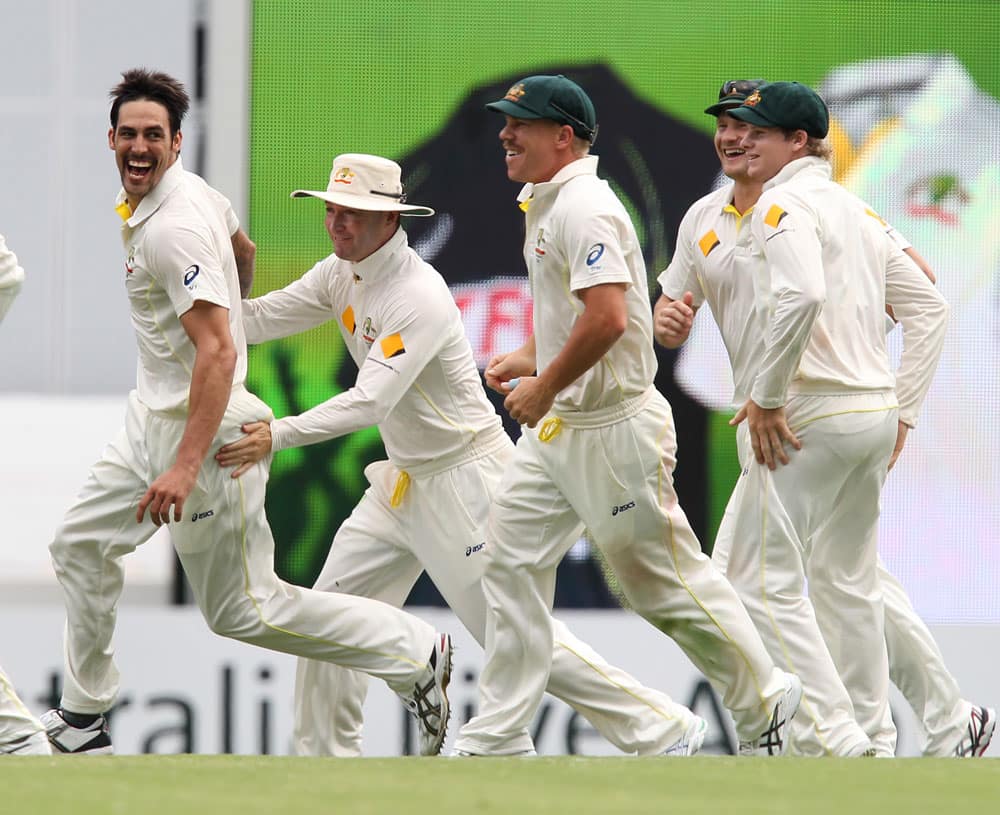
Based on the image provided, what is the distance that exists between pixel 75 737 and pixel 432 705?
3.36 ft

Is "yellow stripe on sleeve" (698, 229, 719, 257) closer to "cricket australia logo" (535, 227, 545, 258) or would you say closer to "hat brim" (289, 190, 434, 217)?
"cricket australia logo" (535, 227, 545, 258)

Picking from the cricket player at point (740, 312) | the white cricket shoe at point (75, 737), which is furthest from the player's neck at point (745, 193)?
the white cricket shoe at point (75, 737)

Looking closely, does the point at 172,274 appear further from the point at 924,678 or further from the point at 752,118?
the point at 924,678

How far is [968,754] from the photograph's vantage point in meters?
5.64

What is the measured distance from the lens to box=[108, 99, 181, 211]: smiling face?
523cm

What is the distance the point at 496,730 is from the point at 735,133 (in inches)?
72.1

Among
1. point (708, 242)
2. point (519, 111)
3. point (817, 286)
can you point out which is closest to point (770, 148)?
point (708, 242)

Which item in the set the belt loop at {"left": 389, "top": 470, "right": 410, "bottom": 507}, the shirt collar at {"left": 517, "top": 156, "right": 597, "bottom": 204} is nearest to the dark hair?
the shirt collar at {"left": 517, "top": 156, "right": 597, "bottom": 204}

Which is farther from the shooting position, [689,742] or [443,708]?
[443,708]

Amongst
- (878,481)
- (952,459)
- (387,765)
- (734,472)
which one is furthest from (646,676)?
(387,765)

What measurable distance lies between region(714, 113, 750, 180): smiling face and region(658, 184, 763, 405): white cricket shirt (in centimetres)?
12

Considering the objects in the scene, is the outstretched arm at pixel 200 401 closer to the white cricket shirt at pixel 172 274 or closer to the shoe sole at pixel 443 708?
the white cricket shirt at pixel 172 274

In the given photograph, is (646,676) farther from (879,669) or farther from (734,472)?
(879,669)

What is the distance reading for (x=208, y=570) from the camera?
5.28 metres
